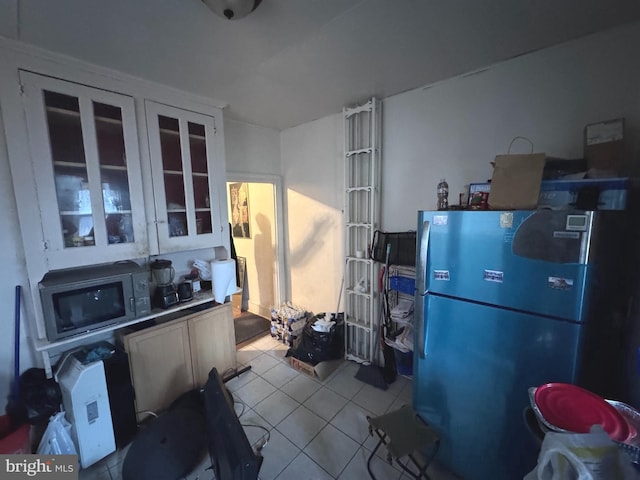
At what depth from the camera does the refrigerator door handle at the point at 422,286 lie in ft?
4.74

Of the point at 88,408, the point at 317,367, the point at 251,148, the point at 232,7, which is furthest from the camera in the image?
the point at 251,148

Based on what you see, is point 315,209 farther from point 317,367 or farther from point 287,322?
point 317,367

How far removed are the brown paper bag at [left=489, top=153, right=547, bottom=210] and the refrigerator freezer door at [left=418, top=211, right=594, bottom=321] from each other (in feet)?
0.36

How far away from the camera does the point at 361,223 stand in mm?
2496

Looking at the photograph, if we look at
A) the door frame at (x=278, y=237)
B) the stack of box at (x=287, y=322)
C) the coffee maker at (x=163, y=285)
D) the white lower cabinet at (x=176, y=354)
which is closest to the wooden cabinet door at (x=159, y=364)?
the white lower cabinet at (x=176, y=354)

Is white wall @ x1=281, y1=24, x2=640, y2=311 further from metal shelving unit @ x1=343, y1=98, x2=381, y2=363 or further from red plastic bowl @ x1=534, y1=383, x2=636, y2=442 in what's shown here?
red plastic bowl @ x1=534, y1=383, x2=636, y2=442

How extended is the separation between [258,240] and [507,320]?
310cm

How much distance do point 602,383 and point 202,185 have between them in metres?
2.89

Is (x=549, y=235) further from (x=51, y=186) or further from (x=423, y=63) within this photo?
(x=51, y=186)

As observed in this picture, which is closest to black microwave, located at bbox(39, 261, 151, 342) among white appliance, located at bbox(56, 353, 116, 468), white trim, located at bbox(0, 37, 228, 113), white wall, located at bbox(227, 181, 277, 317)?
white appliance, located at bbox(56, 353, 116, 468)

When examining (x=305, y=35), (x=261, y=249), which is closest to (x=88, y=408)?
(x=261, y=249)

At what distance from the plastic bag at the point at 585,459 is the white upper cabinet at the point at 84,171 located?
241 centimetres

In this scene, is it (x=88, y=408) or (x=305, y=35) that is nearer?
(x=305, y=35)

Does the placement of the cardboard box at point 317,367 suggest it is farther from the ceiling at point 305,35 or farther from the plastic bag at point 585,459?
the ceiling at point 305,35
